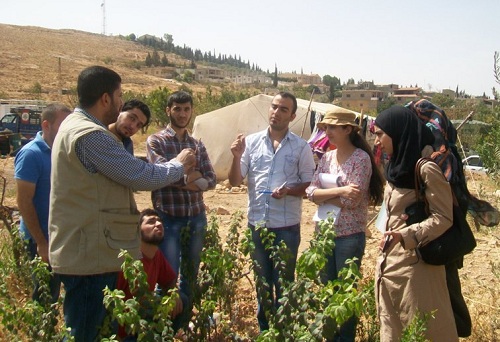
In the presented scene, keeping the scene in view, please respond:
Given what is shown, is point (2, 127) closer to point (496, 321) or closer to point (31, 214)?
point (31, 214)

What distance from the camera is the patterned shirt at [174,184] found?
3244mm

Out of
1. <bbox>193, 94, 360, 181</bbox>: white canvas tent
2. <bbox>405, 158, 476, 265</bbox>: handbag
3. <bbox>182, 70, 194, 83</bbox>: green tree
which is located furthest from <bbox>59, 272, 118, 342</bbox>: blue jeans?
<bbox>182, 70, 194, 83</bbox>: green tree

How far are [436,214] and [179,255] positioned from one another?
1714 millimetres

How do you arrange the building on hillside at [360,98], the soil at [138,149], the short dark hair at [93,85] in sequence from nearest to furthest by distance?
the short dark hair at [93,85] → the soil at [138,149] → the building on hillside at [360,98]

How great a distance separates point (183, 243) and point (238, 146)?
76 centimetres

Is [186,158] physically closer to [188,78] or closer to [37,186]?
[37,186]

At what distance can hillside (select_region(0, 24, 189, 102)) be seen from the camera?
44.9 meters

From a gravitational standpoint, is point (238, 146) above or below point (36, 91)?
above

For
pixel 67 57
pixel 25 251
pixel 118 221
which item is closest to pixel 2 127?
pixel 25 251

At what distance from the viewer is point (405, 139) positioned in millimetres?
2445

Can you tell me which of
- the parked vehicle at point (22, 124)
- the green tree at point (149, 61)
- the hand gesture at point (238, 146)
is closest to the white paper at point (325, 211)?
the hand gesture at point (238, 146)

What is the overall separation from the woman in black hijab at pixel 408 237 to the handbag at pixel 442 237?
0.03m

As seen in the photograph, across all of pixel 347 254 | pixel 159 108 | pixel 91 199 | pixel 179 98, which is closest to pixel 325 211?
pixel 347 254

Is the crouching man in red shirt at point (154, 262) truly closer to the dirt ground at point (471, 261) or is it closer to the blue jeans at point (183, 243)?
the blue jeans at point (183, 243)
